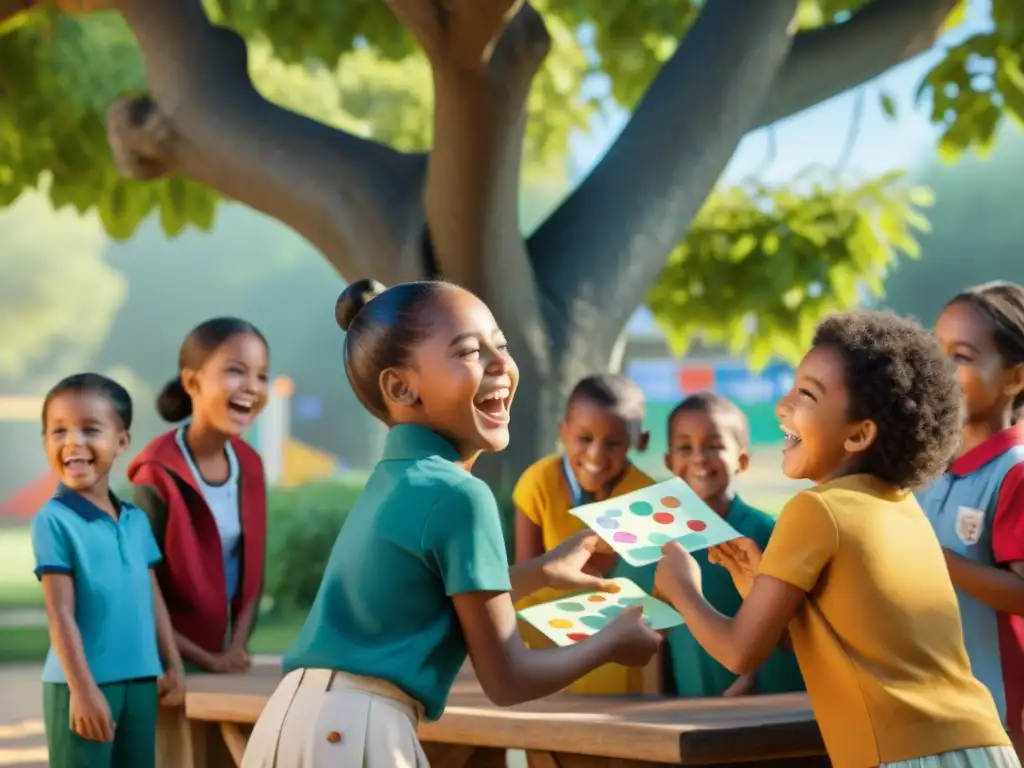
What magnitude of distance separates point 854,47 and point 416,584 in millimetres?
5529

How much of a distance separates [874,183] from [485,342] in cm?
725

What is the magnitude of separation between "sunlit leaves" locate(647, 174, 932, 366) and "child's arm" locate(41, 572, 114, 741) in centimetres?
624

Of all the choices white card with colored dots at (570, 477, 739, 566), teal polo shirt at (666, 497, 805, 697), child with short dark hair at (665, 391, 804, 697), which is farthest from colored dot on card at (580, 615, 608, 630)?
teal polo shirt at (666, 497, 805, 697)

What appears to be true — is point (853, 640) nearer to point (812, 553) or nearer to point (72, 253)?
point (812, 553)

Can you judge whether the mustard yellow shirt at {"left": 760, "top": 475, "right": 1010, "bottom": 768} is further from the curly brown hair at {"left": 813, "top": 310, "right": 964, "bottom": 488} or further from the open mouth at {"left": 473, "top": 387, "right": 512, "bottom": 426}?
the open mouth at {"left": 473, "top": 387, "right": 512, "bottom": 426}

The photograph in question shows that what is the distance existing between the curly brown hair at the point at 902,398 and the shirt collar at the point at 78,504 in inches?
78.5

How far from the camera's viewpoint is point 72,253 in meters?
42.3

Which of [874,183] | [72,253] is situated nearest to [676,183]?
[874,183]

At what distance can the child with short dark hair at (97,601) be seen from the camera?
11.3 ft

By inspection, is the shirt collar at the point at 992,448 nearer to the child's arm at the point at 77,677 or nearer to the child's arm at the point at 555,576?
the child's arm at the point at 555,576

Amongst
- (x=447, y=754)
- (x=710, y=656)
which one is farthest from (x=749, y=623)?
(x=710, y=656)

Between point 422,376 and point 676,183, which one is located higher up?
point 676,183

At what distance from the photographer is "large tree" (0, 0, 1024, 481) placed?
5680mm

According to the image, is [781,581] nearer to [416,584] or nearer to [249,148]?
[416,584]
